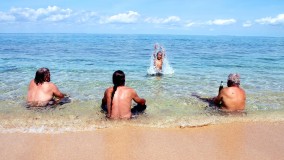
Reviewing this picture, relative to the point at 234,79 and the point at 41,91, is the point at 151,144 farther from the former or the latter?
the point at 41,91

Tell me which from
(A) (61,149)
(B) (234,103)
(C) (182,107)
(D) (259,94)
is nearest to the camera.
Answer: (A) (61,149)

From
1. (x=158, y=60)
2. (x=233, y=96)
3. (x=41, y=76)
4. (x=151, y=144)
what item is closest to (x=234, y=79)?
(x=233, y=96)

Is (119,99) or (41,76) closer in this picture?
(119,99)

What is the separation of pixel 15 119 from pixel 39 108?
1.02 meters

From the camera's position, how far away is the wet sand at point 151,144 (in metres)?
4.55

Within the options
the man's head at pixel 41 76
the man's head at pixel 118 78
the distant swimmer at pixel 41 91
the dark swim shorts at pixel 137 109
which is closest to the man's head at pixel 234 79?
the dark swim shorts at pixel 137 109

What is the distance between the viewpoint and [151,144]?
499 centimetres

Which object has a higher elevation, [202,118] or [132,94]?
[132,94]

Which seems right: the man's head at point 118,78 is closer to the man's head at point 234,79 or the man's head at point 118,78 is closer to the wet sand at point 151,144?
the wet sand at point 151,144

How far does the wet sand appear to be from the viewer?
4551 mm

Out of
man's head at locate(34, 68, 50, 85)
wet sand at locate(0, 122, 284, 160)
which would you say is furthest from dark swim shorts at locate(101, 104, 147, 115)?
man's head at locate(34, 68, 50, 85)

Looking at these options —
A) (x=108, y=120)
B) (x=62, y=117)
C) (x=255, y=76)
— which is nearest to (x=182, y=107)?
(x=108, y=120)

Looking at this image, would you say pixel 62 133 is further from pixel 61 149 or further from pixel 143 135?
pixel 143 135

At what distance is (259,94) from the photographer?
964 centimetres
